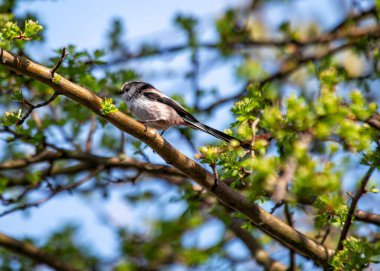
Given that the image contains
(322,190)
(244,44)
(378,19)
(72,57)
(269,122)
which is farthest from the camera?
(244,44)

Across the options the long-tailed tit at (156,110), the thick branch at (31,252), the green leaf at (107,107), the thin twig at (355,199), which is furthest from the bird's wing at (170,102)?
the thick branch at (31,252)

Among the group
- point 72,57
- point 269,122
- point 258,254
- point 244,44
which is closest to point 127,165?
point 72,57

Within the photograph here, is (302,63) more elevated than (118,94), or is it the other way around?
(302,63)

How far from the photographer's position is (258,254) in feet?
21.0

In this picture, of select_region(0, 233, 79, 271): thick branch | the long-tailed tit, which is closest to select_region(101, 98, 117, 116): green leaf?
the long-tailed tit

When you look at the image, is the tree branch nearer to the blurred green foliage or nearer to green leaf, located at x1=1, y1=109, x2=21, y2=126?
the blurred green foliage

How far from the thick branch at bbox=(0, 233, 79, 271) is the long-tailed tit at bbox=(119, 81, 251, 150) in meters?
2.32

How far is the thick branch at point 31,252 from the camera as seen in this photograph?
6.27 meters

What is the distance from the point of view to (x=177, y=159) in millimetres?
4035

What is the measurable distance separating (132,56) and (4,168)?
252 centimetres

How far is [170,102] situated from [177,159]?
1.63 metres

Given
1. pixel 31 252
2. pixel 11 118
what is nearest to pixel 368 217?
pixel 11 118

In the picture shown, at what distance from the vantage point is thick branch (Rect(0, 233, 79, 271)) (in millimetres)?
6270

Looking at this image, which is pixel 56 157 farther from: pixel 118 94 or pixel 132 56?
pixel 132 56
